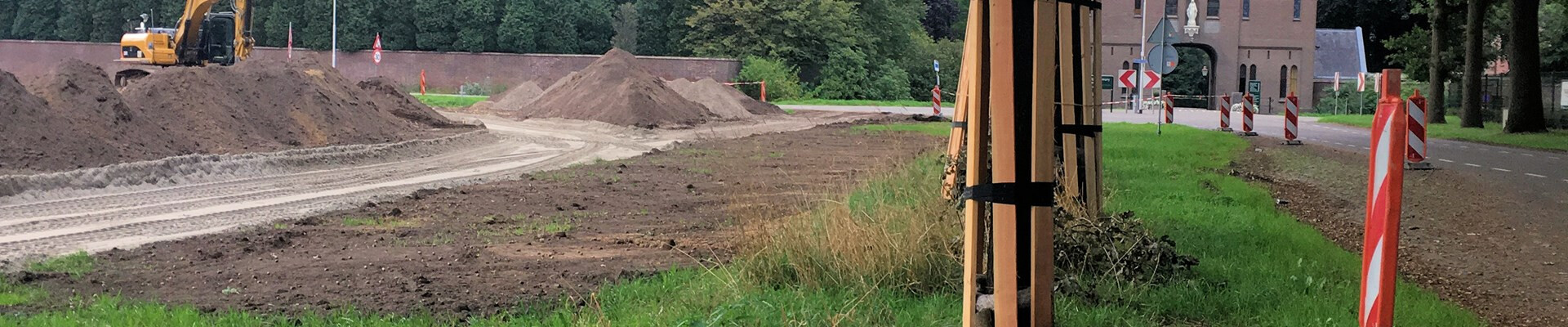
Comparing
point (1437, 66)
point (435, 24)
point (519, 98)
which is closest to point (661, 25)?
point (435, 24)

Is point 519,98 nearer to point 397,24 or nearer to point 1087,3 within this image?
point 397,24

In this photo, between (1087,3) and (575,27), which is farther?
(575,27)

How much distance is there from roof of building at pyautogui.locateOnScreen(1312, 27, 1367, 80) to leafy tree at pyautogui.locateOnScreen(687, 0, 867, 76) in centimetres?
2981

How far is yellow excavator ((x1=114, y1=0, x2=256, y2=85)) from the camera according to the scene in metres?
33.9

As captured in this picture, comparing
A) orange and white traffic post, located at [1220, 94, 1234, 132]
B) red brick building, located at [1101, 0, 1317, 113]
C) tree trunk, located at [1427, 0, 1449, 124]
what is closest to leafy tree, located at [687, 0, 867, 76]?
red brick building, located at [1101, 0, 1317, 113]

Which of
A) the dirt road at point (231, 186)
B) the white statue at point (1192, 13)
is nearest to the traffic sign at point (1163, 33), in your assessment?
the dirt road at point (231, 186)

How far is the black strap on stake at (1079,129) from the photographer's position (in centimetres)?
811

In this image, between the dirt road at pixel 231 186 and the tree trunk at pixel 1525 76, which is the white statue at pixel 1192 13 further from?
the dirt road at pixel 231 186

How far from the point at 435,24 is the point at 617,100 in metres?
34.2

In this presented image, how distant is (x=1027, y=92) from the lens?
188 inches

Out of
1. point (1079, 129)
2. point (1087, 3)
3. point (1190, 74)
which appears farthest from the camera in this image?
point (1190, 74)

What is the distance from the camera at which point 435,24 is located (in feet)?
213

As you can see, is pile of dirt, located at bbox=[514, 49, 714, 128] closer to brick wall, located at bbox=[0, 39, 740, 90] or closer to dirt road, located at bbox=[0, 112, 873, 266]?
dirt road, located at bbox=[0, 112, 873, 266]

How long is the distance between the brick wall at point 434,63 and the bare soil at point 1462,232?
148ft
